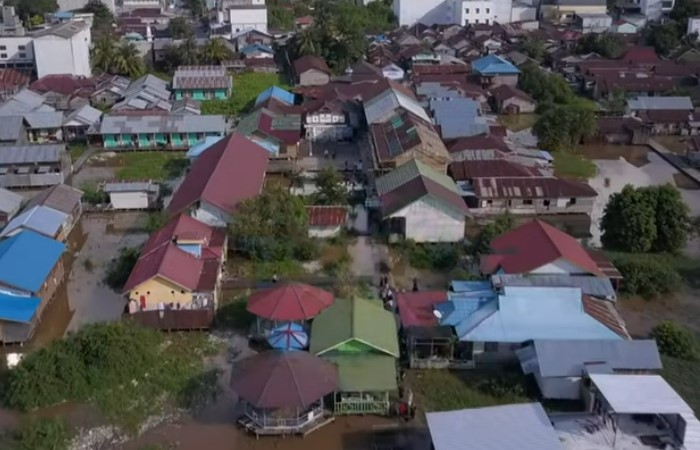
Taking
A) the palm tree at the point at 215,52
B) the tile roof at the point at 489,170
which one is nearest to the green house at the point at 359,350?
the tile roof at the point at 489,170

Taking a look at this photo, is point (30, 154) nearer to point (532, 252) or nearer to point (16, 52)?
point (532, 252)

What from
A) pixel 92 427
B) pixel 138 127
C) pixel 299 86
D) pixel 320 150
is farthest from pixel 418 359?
pixel 299 86

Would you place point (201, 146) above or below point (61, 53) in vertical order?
below

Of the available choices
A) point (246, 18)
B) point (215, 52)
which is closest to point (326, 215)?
point (215, 52)

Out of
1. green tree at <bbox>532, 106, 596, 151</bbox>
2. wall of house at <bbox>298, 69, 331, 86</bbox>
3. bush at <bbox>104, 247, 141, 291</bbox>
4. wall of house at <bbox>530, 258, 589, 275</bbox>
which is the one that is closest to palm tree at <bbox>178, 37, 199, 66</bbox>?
wall of house at <bbox>298, 69, 331, 86</bbox>

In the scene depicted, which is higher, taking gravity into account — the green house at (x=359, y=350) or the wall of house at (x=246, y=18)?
the wall of house at (x=246, y=18)

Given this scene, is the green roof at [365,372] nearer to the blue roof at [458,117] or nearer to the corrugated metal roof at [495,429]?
the corrugated metal roof at [495,429]
